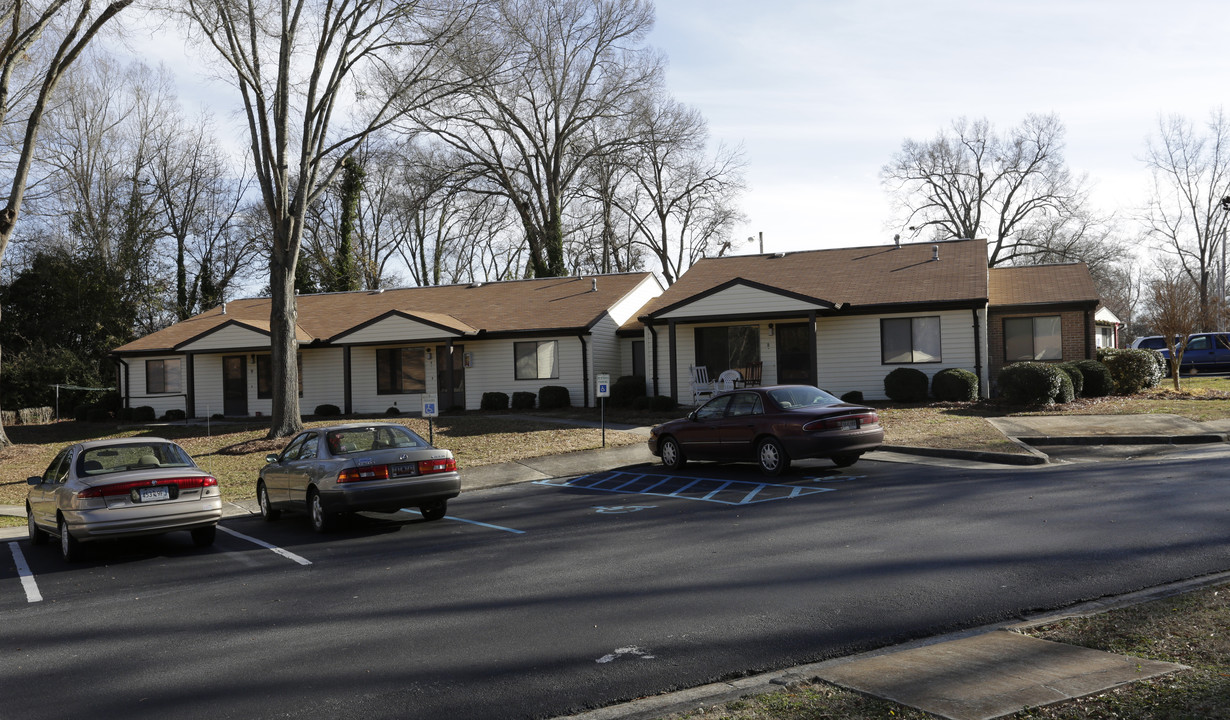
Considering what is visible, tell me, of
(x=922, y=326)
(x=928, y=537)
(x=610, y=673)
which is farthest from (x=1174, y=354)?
(x=610, y=673)

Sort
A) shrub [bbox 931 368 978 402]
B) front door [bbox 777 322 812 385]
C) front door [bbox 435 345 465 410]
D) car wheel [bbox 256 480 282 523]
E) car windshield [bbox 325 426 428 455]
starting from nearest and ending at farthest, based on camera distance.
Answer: car windshield [bbox 325 426 428 455] < car wheel [bbox 256 480 282 523] < shrub [bbox 931 368 978 402] < front door [bbox 777 322 812 385] < front door [bbox 435 345 465 410]

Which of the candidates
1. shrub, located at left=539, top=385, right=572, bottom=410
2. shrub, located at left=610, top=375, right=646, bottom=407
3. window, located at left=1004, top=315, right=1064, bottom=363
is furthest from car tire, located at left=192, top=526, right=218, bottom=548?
window, located at left=1004, top=315, right=1064, bottom=363

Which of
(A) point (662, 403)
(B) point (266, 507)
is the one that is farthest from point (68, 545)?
(A) point (662, 403)

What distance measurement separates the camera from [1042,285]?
28.8 metres

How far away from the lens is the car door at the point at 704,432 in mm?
15719

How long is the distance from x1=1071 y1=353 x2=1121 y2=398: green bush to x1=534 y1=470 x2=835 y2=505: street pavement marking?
13948 mm

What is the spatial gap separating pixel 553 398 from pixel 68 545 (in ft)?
61.7

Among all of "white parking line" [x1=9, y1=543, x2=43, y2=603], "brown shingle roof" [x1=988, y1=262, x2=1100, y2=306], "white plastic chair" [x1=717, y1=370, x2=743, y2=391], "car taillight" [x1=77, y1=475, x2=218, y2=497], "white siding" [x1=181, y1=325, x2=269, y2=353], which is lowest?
"white parking line" [x1=9, y1=543, x2=43, y2=603]

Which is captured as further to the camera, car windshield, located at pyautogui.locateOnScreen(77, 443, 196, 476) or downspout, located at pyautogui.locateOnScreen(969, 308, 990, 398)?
downspout, located at pyautogui.locateOnScreen(969, 308, 990, 398)

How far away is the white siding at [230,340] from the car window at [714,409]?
20.6 metres

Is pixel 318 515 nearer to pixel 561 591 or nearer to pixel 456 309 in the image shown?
pixel 561 591

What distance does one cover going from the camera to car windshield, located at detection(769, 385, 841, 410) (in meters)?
14.9

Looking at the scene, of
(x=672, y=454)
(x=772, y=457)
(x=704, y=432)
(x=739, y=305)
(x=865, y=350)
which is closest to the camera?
(x=772, y=457)

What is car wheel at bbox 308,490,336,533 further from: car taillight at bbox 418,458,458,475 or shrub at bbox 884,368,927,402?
shrub at bbox 884,368,927,402
